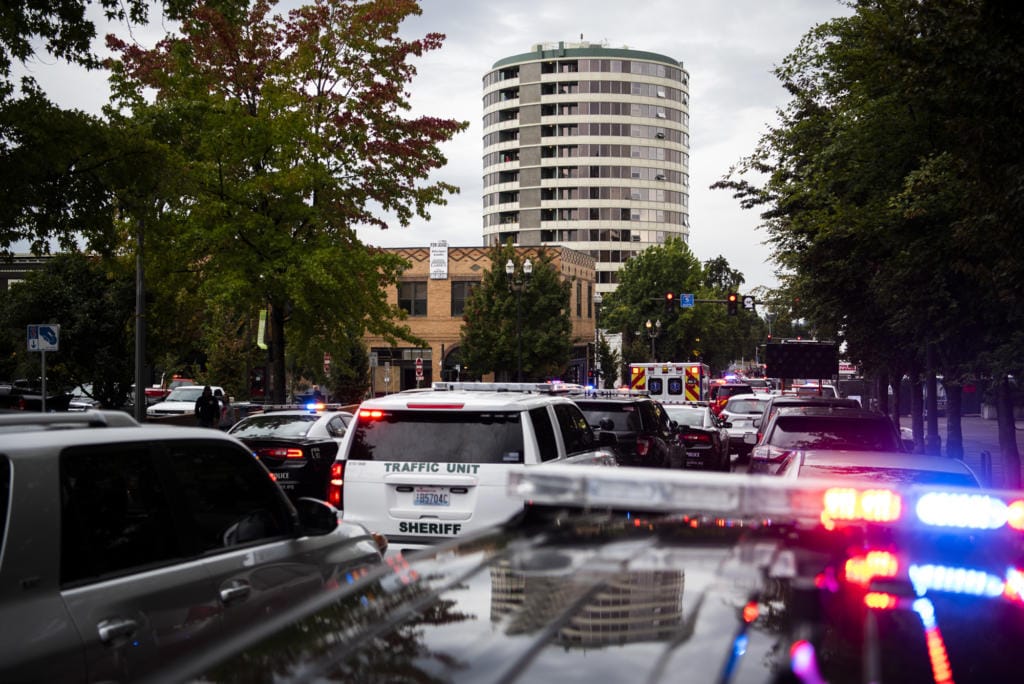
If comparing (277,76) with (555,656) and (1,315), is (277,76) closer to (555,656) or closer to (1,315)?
(1,315)

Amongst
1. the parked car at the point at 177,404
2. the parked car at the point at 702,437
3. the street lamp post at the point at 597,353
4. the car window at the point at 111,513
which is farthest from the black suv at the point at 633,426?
Answer: the street lamp post at the point at 597,353

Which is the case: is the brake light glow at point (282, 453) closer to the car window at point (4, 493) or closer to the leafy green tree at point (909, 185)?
the leafy green tree at point (909, 185)

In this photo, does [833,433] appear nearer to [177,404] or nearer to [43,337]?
[43,337]

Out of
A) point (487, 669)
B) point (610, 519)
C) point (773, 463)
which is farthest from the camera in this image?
point (773, 463)

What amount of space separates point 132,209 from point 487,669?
14540mm

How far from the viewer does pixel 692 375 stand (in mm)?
43469

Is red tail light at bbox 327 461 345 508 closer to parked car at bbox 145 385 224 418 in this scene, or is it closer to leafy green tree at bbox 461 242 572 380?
parked car at bbox 145 385 224 418

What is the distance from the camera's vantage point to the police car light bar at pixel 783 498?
250cm

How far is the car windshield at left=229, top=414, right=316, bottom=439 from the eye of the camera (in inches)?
683

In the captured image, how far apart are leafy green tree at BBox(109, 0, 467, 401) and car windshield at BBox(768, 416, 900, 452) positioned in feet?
44.9

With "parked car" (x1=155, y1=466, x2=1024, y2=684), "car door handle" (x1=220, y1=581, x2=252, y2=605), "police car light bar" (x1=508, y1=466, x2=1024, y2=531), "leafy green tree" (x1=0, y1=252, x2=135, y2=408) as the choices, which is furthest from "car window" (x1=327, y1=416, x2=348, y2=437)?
"leafy green tree" (x1=0, y1=252, x2=135, y2=408)

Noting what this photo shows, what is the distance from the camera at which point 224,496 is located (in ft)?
17.3

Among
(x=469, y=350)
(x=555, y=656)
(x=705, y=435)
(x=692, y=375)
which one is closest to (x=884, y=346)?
(x=705, y=435)

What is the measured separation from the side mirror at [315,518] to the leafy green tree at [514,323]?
178 ft
